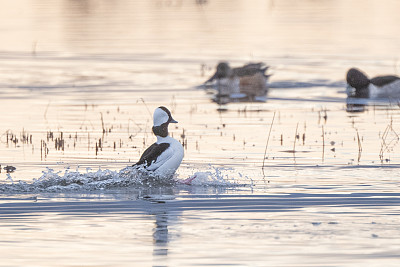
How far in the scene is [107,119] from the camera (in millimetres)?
17625

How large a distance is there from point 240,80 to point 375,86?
336cm

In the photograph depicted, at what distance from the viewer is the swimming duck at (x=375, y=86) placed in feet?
72.5

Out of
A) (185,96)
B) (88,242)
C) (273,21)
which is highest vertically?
(273,21)

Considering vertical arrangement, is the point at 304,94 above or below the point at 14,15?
below

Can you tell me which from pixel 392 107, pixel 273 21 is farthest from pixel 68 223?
pixel 273 21

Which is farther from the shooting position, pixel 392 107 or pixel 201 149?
pixel 392 107

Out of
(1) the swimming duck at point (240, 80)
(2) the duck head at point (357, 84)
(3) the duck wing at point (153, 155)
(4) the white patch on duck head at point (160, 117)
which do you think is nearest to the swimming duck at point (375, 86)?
(2) the duck head at point (357, 84)

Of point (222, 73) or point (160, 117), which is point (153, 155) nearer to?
point (160, 117)

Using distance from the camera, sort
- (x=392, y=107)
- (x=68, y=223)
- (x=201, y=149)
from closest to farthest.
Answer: (x=68, y=223) < (x=201, y=149) < (x=392, y=107)

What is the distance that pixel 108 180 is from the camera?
465 inches

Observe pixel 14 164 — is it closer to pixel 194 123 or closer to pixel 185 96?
pixel 194 123

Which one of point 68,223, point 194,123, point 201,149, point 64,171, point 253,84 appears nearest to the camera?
point 68,223

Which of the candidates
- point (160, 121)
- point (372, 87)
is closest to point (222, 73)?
point (372, 87)

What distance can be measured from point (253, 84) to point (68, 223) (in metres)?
14.6
